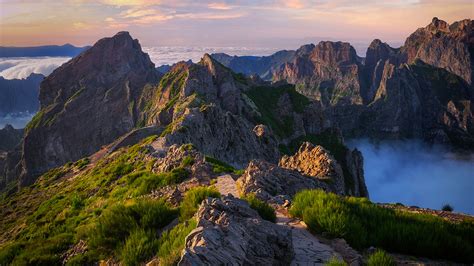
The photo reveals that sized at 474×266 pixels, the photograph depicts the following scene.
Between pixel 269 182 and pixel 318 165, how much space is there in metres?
18.2

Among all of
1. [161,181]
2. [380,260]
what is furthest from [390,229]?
[161,181]

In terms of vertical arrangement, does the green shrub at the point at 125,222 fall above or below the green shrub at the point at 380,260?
below

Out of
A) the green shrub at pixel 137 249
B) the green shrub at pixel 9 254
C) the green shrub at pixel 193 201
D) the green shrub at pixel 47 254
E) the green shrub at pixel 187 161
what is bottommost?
the green shrub at pixel 9 254

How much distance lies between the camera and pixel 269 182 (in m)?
20.3

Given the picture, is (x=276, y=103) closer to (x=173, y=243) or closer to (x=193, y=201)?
(x=193, y=201)

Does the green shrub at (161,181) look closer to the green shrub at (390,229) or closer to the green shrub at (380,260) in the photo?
the green shrub at (390,229)

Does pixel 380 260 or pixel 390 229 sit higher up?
pixel 380 260

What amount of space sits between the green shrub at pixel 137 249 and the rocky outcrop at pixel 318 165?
23.7 meters

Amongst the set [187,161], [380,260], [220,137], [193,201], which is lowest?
[220,137]

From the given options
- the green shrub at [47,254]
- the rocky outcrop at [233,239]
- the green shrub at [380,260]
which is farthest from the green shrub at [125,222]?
the green shrub at [380,260]

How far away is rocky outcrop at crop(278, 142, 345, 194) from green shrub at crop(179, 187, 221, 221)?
20685mm

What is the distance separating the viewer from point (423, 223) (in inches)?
434

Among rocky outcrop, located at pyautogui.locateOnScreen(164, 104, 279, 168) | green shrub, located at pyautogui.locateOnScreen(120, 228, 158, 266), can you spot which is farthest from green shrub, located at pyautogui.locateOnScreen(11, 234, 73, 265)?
rocky outcrop, located at pyautogui.locateOnScreen(164, 104, 279, 168)

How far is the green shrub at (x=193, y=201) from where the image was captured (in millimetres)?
11555
